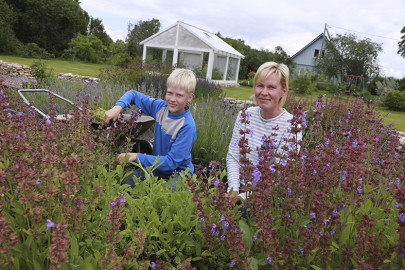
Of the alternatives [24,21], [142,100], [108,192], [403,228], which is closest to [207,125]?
[142,100]

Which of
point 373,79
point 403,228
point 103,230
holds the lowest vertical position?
point 103,230

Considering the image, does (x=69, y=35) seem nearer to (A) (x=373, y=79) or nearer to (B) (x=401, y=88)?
(A) (x=373, y=79)

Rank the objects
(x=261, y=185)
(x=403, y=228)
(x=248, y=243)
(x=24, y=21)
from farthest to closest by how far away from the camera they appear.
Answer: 1. (x=24, y=21)
2. (x=248, y=243)
3. (x=261, y=185)
4. (x=403, y=228)

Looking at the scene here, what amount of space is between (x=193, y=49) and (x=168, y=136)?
65.7ft

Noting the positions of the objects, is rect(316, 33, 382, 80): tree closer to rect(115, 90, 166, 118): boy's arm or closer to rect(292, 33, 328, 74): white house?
rect(292, 33, 328, 74): white house

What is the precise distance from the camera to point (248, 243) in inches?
59.9

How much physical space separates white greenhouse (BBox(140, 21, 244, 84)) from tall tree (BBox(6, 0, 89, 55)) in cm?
1626

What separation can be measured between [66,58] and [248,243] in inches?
1454

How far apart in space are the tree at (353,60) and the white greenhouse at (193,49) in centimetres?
1367

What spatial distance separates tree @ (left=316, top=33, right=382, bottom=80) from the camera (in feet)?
110

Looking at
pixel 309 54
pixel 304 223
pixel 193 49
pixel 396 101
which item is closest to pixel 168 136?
pixel 304 223

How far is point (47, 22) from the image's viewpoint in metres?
35.1

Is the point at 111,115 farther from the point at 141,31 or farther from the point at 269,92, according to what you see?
the point at 141,31

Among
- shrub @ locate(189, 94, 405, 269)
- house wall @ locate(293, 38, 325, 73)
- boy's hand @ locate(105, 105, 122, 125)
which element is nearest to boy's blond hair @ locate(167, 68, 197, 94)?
boy's hand @ locate(105, 105, 122, 125)
